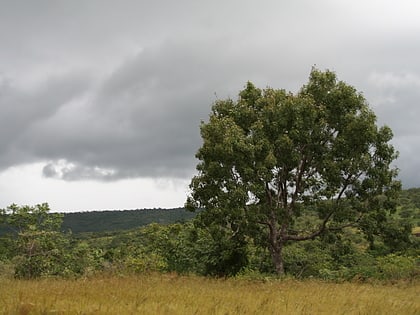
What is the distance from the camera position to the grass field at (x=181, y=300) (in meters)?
7.32

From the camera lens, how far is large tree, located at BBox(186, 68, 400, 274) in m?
21.6

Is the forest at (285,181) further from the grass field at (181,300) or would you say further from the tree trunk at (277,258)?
the grass field at (181,300)

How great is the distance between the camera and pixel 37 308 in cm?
707

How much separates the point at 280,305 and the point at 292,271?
1859 cm

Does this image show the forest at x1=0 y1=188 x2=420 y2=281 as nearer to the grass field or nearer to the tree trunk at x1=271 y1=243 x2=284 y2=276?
the tree trunk at x1=271 y1=243 x2=284 y2=276

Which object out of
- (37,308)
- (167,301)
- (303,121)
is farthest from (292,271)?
(37,308)

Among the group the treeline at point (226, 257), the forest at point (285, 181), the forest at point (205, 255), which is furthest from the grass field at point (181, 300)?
the forest at point (285, 181)

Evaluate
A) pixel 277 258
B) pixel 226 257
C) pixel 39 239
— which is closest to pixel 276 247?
pixel 277 258

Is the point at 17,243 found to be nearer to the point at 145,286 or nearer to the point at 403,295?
the point at 145,286

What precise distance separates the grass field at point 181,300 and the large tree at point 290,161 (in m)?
10.1

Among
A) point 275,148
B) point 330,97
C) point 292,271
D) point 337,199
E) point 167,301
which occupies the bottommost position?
point 292,271

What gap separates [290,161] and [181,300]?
14.9 m

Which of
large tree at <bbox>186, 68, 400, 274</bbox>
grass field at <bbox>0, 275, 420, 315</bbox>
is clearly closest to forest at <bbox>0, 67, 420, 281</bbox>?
large tree at <bbox>186, 68, 400, 274</bbox>

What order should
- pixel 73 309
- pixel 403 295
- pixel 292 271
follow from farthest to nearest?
pixel 292 271, pixel 403 295, pixel 73 309
